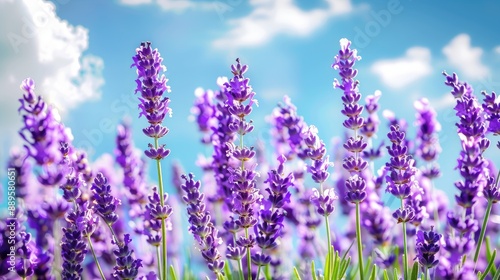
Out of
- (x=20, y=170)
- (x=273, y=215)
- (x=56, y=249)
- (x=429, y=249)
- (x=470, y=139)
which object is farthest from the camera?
(x=20, y=170)

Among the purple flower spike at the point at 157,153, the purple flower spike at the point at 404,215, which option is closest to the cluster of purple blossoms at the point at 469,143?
the purple flower spike at the point at 404,215

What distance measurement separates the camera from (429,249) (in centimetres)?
255

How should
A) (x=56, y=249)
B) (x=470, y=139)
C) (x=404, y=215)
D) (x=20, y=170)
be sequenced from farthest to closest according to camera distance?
(x=20, y=170), (x=56, y=249), (x=470, y=139), (x=404, y=215)

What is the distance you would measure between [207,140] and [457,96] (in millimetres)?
2091

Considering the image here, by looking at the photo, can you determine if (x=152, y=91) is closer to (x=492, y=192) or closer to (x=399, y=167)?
(x=399, y=167)

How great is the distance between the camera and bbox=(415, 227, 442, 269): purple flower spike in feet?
8.36

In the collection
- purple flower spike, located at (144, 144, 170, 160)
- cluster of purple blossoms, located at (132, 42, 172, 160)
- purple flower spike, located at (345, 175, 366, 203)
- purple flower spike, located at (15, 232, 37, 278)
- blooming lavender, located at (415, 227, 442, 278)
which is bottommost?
blooming lavender, located at (415, 227, 442, 278)

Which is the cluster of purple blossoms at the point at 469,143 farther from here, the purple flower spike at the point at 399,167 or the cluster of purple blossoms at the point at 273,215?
the cluster of purple blossoms at the point at 273,215

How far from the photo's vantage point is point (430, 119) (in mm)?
4195

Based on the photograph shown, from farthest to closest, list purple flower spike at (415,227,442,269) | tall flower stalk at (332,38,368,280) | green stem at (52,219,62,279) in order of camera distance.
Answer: green stem at (52,219,62,279), tall flower stalk at (332,38,368,280), purple flower spike at (415,227,442,269)

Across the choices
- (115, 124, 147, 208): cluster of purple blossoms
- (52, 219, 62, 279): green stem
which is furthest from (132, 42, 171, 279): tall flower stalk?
(115, 124, 147, 208): cluster of purple blossoms

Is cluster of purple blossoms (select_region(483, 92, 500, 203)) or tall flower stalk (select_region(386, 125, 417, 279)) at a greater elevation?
cluster of purple blossoms (select_region(483, 92, 500, 203))

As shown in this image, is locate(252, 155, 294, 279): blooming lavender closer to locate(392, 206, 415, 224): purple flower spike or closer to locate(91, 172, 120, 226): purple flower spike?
locate(392, 206, 415, 224): purple flower spike

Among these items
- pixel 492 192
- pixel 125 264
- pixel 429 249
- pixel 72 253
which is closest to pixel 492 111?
pixel 492 192
